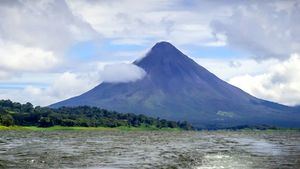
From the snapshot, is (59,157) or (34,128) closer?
(59,157)

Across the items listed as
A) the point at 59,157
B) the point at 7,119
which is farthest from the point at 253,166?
the point at 7,119

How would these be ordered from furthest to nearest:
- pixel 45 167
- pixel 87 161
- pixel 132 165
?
pixel 87 161
pixel 132 165
pixel 45 167

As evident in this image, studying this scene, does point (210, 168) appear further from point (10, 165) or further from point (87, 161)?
point (10, 165)

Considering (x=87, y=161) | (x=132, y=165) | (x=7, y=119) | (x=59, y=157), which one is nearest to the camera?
(x=132, y=165)

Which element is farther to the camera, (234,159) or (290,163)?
(234,159)

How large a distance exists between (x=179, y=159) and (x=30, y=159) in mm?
14976

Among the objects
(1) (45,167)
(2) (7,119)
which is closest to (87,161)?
(1) (45,167)

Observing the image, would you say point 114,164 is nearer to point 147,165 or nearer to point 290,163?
point 147,165

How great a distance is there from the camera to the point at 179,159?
54781mm

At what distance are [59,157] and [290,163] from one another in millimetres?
23005

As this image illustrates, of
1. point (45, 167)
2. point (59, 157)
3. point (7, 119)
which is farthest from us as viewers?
point (7, 119)

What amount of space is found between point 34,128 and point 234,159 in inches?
5940

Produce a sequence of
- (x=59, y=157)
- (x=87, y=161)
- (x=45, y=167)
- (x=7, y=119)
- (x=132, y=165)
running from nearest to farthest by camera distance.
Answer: (x=45, y=167) < (x=132, y=165) < (x=87, y=161) < (x=59, y=157) < (x=7, y=119)

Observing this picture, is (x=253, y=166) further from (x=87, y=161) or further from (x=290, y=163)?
(x=87, y=161)
